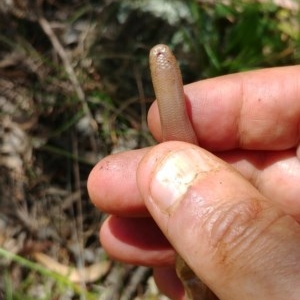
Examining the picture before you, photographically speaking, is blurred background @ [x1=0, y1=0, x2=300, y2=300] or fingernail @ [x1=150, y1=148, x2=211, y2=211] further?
blurred background @ [x1=0, y1=0, x2=300, y2=300]

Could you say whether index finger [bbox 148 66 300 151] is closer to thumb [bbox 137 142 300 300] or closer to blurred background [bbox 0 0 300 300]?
thumb [bbox 137 142 300 300]

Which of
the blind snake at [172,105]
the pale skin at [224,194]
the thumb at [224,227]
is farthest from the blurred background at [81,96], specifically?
the thumb at [224,227]

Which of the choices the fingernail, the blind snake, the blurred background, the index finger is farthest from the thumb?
the blurred background

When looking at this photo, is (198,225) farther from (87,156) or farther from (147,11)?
(147,11)

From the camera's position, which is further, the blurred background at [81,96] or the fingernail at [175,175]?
the blurred background at [81,96]

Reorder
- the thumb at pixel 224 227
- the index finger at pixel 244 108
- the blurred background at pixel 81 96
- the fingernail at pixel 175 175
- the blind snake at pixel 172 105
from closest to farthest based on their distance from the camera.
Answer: the thumb at pixel 224 227 < the fingernail at pixel 175 175 < the blind snake at pixel 172 105 < the index finger at pixel 244 108 < the blurred background at pixel 81 96

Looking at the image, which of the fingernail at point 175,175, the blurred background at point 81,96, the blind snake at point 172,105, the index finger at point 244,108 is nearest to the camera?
the fingernail at point 175,175

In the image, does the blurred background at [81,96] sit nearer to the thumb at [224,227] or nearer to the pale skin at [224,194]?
the pale skin at [224,194]
